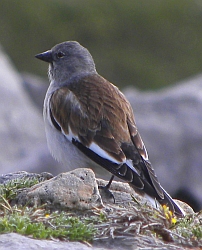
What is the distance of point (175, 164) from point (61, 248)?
744 centimetres

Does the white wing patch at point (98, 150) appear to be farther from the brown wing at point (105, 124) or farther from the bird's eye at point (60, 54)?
the bird's eye at point (60, 54)

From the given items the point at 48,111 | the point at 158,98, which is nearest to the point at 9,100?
the point at 158,98

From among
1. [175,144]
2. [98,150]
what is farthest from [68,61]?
[175,144]

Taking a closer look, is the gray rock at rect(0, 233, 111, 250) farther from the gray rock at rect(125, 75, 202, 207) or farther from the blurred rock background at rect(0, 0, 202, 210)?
the blurred rock background at rect(0, 0, 202, 210)

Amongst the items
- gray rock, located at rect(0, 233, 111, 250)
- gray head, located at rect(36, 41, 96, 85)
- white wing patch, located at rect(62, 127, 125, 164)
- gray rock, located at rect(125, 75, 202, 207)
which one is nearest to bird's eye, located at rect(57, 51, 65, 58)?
gray head, located at rect(36, 41, 96, 85)

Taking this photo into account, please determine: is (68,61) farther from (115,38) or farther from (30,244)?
(115,38)

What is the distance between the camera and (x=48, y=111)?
8281 millimetres

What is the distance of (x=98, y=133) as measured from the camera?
293 inches

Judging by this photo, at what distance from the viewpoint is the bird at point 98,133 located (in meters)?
6.93

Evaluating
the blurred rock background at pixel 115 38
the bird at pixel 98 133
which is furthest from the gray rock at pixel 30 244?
the blurred rock background at pixel 115 38

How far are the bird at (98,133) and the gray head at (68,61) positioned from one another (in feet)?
0.71

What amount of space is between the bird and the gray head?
217 millimetres

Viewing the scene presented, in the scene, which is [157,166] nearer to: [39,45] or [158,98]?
[158,98]

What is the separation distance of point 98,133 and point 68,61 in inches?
84.9
